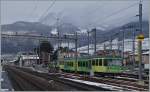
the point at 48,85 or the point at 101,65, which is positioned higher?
the point at 101,65

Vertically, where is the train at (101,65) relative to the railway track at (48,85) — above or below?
above

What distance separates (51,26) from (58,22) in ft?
22.9

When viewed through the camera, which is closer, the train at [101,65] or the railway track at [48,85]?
the railway track at [48,85]

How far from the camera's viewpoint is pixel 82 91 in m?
18.6

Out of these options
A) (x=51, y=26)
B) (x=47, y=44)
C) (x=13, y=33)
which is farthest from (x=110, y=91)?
(x=47, y=44)

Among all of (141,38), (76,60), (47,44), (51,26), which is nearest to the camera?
(141,38)

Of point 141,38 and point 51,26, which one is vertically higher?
point 51,26

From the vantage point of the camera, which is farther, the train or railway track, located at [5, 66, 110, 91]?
the train

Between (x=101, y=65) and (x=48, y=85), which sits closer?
(x=48, y=85)

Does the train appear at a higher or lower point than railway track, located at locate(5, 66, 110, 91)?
higher

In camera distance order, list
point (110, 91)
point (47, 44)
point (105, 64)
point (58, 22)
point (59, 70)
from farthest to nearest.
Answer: point (47, 44)
point (58, 22)
point (59, 70)
point (105, 64)
point (110, 91)

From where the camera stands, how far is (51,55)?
78438 millimetres

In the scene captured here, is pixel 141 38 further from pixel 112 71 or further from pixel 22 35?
pixel 22 35

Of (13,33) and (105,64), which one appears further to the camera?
(13,33)
